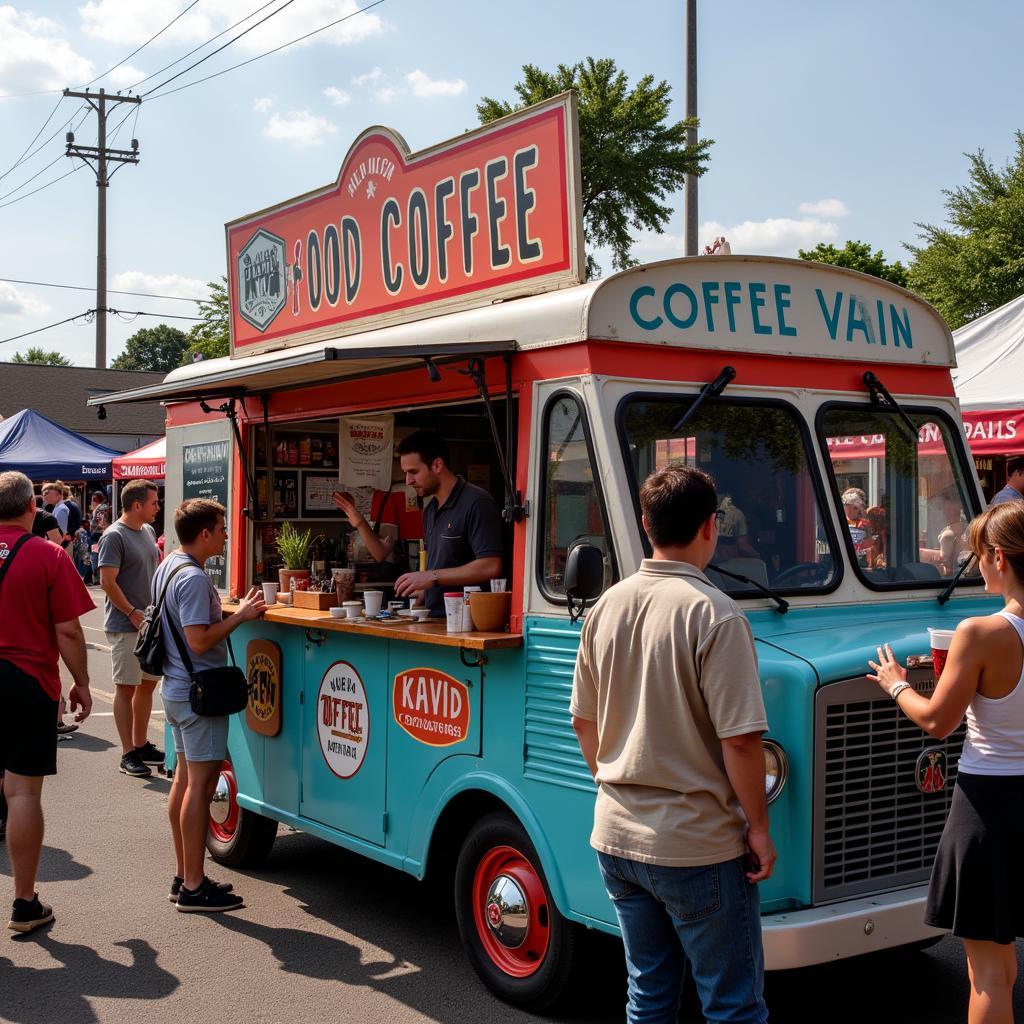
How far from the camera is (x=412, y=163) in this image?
5992mm

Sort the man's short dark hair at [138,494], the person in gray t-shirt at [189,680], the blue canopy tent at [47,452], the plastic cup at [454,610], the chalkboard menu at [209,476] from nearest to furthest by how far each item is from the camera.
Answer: the plastic cup at [454,610], the person in gray t-shirt at [189,680], the chalkboard menu at [209,476], the man's short dark hair at [138,494], the blue canopy tent at [47,452]

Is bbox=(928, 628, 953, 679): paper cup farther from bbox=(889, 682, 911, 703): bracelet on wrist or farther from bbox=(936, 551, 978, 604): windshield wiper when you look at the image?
bbox=(936, 551, 978, 604): windshield wiper

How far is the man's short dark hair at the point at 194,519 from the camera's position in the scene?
561 cm

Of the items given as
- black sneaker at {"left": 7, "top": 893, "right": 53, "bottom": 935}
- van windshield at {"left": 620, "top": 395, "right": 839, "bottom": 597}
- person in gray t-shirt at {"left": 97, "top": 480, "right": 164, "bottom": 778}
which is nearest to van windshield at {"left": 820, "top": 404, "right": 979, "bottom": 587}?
van windshield at {"left": 620, "top": 395, "right": 839, "bottom": 597}

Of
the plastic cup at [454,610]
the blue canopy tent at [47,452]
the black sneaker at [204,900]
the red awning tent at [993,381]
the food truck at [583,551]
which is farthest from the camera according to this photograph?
the blue canopy tent at [47,452]

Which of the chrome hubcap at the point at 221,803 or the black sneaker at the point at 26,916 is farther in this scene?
the chrome hubcap at the point at 221,803

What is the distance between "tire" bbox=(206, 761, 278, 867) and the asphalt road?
104 millimetres

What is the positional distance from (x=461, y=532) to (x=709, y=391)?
4.71 ft

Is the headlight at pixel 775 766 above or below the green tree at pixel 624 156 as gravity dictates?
below

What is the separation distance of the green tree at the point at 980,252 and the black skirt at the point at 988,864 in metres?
21.4

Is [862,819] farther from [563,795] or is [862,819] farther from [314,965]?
[314,965]

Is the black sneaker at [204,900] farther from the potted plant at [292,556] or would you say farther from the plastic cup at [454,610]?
the plastic cup at [454,610]

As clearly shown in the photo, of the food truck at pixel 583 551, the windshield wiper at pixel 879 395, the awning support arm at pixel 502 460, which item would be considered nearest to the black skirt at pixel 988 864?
the food truck at pixel 583 551

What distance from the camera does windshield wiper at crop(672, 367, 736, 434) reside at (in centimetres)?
438
